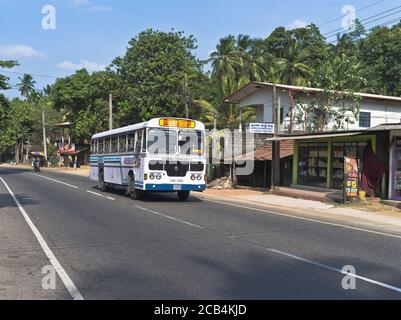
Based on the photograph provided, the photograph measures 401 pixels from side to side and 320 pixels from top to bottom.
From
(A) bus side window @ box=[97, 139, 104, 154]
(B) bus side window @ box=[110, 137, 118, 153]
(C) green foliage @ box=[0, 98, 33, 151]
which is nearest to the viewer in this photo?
(B) bus side window @ box=[110, 137, 118, 153]

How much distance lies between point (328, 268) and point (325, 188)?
16183 mm

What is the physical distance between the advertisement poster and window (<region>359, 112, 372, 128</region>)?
16.6 metres

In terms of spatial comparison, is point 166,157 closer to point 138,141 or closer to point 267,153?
point 138,141

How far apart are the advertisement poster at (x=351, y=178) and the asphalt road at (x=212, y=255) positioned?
505 centimetres

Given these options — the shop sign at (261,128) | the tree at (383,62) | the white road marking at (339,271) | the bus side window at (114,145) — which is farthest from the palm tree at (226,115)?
the white road marking at (339,271)

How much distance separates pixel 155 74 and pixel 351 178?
28649 mm

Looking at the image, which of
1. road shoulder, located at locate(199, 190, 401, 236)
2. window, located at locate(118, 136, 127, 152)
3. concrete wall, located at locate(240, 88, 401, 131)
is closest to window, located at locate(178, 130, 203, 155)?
window, located at locate(118, 136, 127, 152)

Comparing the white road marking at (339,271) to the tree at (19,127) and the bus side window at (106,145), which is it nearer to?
the bus side window at (106,145)

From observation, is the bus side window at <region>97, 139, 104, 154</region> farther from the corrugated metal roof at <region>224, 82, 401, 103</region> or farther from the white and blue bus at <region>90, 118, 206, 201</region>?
the corrugated metal roof at <region>224, 82, 401, 103</region>

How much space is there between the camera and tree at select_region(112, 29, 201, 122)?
44.3 metres

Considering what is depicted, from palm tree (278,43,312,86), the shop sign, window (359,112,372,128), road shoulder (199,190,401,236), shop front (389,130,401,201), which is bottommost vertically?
road shoulder (199,190,401,236)

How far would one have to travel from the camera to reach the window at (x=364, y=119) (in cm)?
3494

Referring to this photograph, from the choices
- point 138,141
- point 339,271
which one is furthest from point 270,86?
point 339,271

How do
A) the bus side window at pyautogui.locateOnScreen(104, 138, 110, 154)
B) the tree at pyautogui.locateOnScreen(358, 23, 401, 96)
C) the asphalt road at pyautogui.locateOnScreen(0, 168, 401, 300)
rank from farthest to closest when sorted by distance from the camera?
the tree at pyautogui.locateOnScreen(358, 23, 401, 96) < the bus side window at pyautogui.locateOnScreen(104, 138, 110, 154) < the asphalt road at pyautogui.locateOnScreen(0, 168, 401, 300)
